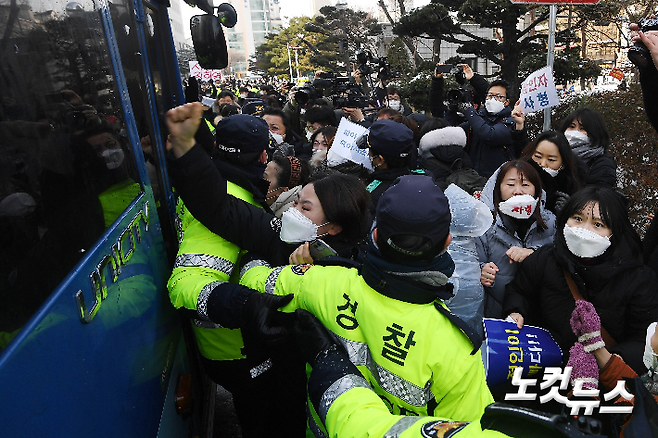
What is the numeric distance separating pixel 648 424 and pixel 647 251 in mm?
2164

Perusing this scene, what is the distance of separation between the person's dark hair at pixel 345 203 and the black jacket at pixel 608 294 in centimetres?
101

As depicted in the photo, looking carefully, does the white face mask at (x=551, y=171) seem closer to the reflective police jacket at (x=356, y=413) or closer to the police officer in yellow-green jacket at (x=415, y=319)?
the police officer in yellow-green jacket at (x=415, y=319)

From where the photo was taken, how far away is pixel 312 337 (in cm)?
154

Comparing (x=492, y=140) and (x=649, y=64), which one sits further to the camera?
(x=492, y=140)

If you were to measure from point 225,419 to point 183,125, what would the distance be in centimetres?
227

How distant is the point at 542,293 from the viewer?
242cm

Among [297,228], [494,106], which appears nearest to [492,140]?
[494,106]

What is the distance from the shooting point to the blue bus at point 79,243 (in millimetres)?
974

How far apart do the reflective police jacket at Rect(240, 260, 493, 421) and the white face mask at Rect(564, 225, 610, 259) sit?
3.66ft

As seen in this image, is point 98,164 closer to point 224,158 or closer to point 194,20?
point 224,158

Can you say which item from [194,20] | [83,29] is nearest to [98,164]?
[83,29]

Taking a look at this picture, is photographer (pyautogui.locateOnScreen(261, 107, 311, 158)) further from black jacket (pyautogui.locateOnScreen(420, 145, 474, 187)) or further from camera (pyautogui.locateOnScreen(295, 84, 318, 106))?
black jacket (pyautogui.locateOnScreen(420, 145, 474, 187))

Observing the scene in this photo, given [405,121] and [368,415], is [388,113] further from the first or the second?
[368,415]

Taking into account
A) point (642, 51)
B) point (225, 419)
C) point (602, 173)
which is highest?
point (642, 51)
